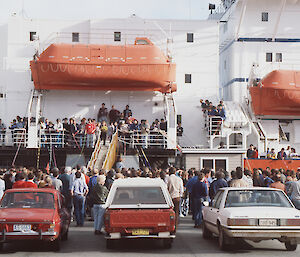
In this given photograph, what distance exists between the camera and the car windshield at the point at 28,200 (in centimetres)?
1155

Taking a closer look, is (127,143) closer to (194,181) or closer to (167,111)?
(167,111)

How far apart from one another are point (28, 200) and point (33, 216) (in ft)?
2.84

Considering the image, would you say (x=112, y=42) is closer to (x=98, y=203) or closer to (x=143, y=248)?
(x=98, y=203)

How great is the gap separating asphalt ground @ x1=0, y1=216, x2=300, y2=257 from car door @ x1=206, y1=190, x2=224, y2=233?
0.44 metres

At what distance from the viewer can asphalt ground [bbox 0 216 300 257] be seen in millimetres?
10789

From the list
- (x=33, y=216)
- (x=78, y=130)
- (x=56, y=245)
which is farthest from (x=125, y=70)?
(x=33, y=216)

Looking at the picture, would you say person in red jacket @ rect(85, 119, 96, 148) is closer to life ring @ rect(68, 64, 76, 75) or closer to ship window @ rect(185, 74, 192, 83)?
life ring @ rect(68, 64, 76, 75)

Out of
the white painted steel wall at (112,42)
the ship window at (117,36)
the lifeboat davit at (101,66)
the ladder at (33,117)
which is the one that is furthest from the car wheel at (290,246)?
the ship window at (117,36)

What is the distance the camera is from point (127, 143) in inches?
1017

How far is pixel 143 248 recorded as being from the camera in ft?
37.9

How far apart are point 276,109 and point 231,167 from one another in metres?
5.31

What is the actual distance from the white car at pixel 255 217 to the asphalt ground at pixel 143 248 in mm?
352

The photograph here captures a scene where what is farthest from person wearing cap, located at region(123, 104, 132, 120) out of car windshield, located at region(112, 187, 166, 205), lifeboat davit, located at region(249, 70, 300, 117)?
car windshield, located at region(112, 187, 166, 205)

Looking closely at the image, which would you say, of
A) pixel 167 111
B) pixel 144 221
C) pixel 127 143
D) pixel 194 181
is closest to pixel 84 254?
pixel 144 221
